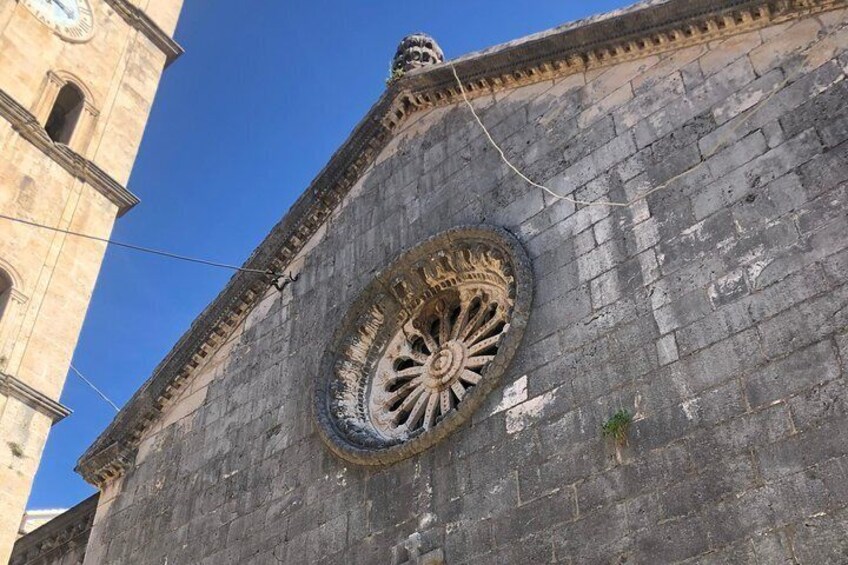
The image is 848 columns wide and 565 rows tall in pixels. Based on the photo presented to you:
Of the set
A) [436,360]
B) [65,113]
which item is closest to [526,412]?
[436,360]

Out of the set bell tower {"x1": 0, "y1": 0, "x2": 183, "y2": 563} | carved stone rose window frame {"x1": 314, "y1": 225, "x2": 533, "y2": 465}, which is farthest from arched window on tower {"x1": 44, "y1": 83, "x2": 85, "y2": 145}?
carved stone rose window frame {"x1": 314, "y1": 225, "x2": 533, "y2": 465}

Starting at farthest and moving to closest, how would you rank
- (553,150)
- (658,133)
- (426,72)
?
(426,72) → (553,150) → (658,133)

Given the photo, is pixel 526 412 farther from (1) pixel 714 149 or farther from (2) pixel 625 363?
(1) pixel 714 149

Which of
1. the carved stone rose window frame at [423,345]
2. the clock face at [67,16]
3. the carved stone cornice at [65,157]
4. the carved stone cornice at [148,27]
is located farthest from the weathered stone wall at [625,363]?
the carved stone cornice at [148,27]

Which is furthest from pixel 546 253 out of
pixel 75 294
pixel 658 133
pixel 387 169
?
pixel 75 294

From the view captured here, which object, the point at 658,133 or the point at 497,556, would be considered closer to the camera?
the point at 497,556

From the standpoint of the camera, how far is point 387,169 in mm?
9922

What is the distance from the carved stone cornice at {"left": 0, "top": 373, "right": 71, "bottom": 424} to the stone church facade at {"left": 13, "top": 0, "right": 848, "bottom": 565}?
2.85 m

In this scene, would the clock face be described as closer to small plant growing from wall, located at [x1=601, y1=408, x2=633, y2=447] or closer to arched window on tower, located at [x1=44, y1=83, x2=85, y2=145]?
arched window on tower, located at [x1=44, y1=83, x2=85, y2=145]

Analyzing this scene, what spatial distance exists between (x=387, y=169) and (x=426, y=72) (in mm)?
1131

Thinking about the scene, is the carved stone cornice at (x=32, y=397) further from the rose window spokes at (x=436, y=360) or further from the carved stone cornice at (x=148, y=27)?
the carved stone cornice at (x=148, y=27)

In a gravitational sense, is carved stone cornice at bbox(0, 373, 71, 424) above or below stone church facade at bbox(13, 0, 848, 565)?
above

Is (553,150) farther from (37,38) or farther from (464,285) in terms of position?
(37,38)

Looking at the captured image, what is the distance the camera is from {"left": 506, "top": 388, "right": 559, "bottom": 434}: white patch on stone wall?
6398 millimetres
